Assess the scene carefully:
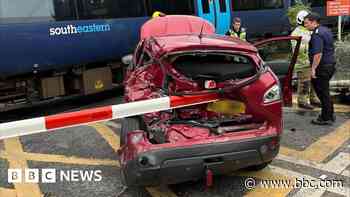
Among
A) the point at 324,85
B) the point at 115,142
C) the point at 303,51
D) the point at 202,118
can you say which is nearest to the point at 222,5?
the point at 303,51

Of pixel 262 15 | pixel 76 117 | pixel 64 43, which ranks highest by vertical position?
pixel 64 43

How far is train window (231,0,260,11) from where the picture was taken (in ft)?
39.5

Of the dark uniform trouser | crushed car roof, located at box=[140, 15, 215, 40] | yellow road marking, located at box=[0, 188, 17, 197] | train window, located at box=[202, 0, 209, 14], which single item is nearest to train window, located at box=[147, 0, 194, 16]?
train window, located at box=[202, 0, 209, 14]

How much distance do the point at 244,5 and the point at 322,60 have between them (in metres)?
6.82

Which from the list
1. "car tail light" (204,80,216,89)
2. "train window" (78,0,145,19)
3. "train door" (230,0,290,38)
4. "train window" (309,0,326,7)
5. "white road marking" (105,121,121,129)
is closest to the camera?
"car tail light" (204,80,216,89)

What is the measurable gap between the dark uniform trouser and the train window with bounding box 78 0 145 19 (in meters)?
4.14

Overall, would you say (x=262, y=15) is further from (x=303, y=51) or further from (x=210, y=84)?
(x=210, y=84)

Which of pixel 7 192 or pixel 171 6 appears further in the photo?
pixel 171 6

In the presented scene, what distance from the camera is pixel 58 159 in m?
5.13

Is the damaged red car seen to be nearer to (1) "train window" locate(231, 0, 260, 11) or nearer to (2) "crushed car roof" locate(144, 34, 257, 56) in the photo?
(2) "crushed car roof" locate(144, 34, 257, 56)

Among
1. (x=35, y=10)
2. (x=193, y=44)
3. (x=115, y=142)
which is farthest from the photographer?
(x=35, y=10)

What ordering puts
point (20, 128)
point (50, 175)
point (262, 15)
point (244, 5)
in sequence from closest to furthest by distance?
point (20, 128) → point (50, 175) → point (244, 5) → point (262, 15)

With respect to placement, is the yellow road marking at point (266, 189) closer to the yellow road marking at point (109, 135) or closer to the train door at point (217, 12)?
the yellow road marking at point (109, 135)

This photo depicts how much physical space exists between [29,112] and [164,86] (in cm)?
456
